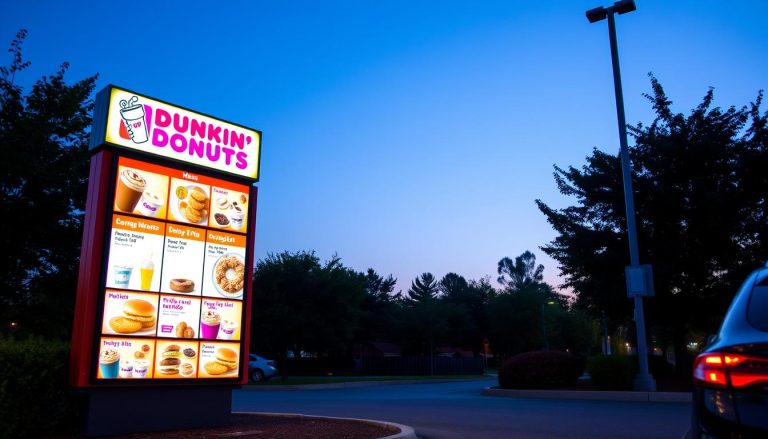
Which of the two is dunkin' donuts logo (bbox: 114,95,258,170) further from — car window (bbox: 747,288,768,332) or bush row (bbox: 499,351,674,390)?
bush row (bbox: 499,351,674,390)

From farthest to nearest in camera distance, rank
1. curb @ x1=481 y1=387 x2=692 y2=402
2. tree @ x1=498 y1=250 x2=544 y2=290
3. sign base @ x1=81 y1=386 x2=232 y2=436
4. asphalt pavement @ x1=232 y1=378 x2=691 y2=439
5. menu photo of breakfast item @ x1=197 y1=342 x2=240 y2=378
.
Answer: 1. tree @ x1=498 y1=250 x2=544 y2=290
2. curb @ x1=481 y1=387 x2=692 y2=402
3. menu photo of breakfast item @ x1=197 y1=342 x2=240 y2=378
4. asphalt pavement @ x1=232 y1=378 x2=691 y2=439
5. sign base @ x1=81 y1=386 x2=232 y2=436

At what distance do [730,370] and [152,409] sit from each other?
927cm

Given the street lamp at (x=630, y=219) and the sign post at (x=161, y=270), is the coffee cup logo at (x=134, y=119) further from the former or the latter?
the street lamp at (x=630, y=219)

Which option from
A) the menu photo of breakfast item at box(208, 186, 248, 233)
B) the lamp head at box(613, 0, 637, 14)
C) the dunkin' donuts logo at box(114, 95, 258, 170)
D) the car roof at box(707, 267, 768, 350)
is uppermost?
the lamp head at box(613, 0, 637, 14)

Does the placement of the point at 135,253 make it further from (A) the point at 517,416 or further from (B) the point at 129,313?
(A) the point at 517,416

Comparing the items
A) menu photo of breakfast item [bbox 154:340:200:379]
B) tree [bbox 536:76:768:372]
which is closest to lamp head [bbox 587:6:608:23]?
tree [bbox 536:76:768:372]

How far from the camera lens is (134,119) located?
35.3 feet

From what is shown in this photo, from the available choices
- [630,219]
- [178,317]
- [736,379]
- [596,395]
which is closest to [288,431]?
[178,317]

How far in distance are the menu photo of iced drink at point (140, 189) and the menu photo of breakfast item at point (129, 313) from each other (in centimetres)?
137

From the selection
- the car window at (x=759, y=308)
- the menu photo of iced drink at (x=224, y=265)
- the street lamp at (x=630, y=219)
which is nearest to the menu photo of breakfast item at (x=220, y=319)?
the menu photo of iced drink at (x=224, y=265)

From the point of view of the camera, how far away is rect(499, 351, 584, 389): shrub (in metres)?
20.5

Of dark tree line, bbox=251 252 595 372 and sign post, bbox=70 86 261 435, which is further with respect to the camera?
dark tree line, bbox=251 252 595 372

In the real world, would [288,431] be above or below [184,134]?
below

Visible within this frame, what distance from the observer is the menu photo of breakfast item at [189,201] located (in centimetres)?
1103
